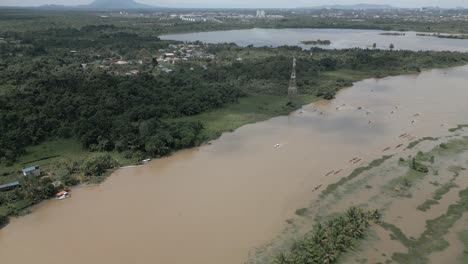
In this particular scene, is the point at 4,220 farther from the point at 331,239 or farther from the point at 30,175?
the point at 331,239

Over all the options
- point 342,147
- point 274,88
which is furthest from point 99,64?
point 342,147

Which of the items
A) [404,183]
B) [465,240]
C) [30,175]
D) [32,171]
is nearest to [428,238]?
[465,240]

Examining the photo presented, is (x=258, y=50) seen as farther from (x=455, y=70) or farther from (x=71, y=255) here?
(x=71, y=255)

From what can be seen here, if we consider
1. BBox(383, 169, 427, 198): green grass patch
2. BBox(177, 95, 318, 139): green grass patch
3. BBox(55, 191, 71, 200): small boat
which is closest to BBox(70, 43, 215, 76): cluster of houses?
BBox(177, 95, 318, 139): green grass patch

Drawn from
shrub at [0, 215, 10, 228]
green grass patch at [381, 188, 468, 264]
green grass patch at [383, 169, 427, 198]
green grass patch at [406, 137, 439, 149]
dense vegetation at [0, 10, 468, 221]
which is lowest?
shrub at [0, 215, 10, 228]

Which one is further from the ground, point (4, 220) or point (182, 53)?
point (182, 53)

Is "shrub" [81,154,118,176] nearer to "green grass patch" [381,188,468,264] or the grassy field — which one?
the grassy field
